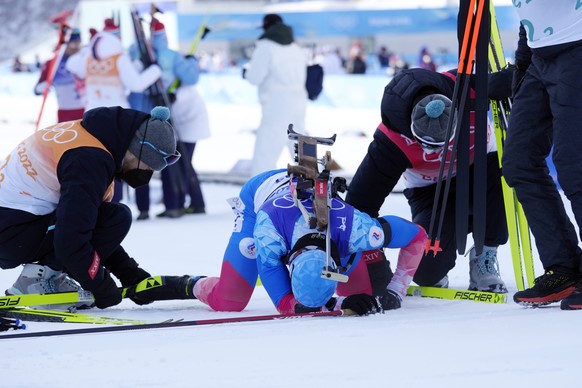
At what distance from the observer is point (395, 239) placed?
424 centimetres

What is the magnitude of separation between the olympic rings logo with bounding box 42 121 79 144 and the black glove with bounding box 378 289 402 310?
142cm

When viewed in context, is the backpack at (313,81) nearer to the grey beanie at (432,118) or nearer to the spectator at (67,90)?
the spectator at (67,90)

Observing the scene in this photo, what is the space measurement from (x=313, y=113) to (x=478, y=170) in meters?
15.1

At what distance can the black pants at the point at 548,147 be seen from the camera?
12.3 ft

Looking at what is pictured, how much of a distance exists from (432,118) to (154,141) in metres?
1.17

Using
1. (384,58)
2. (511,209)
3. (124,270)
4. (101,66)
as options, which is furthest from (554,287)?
(384,58)

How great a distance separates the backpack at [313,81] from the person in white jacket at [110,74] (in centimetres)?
149

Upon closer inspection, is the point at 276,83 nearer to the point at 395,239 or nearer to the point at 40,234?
the point at 40,234

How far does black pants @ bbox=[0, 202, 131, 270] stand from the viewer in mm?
4531

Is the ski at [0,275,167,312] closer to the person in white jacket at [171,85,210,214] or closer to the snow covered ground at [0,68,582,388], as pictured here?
the snow covered ground at [0,68,582,388]

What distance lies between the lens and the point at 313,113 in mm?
19219

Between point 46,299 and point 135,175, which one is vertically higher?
point 135,175

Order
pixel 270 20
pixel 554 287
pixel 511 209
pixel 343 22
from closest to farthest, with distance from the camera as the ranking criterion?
Result: pixel 554 287
pixel 511 209
pixel 270 20
pixel 343 22

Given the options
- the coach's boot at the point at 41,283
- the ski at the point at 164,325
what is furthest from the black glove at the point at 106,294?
the ski at the point at 164,325
